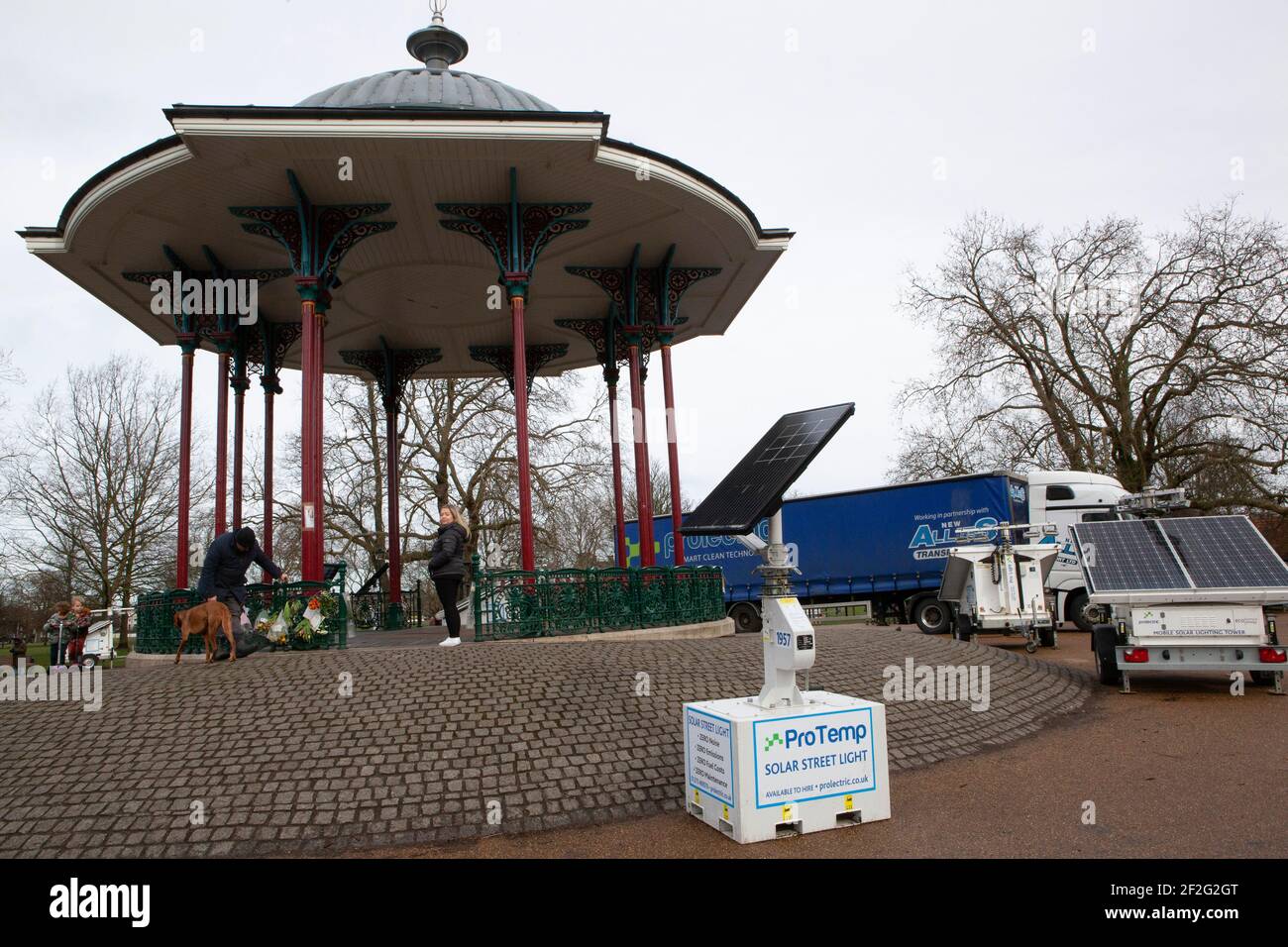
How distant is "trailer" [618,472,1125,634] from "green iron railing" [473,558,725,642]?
5.85 meters

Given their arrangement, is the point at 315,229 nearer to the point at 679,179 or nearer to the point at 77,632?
the point at 679,179

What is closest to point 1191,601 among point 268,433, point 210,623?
point 210,623

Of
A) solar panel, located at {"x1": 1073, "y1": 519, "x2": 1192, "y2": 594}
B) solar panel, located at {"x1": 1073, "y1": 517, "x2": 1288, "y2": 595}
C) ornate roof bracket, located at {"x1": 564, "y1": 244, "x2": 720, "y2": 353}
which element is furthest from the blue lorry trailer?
solar panel, located at {"x1": 1073, "y1": 517, "x2": 1288, "y2": 595}

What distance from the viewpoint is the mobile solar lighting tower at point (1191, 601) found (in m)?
9.66

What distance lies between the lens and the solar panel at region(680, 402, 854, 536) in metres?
5.78

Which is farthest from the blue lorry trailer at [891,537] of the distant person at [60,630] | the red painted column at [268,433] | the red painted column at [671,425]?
the distant person at [60,630]

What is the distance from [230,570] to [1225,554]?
1233cm

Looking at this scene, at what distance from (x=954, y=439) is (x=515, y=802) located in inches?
1089

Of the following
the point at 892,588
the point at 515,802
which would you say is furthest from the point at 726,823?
the point at 892,588

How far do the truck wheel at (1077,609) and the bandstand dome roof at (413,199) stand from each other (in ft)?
33.6

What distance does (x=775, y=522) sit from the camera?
6.07 m

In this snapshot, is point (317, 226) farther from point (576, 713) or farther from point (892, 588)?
point (892, 588)

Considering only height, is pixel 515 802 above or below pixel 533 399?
below

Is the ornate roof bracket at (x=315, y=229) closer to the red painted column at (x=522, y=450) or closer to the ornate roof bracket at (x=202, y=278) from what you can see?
the ornate roof bracket at (x=202, y=278)
